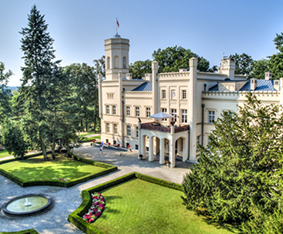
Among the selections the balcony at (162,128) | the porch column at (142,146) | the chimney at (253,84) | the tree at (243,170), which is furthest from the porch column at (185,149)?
the tree at (243,170)

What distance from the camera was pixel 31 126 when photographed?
31.4 m

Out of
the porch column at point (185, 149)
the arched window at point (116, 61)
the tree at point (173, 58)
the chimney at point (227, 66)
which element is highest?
the tree at point (173, 58)

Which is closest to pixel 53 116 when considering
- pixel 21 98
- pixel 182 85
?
pixel 21 98

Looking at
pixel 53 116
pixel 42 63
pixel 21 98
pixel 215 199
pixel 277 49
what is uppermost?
pixel 277 49

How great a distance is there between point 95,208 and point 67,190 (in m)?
5.45

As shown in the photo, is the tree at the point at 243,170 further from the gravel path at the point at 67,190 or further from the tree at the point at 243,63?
the tree at the point at 243,63

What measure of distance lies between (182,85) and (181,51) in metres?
28.9

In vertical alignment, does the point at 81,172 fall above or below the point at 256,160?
below

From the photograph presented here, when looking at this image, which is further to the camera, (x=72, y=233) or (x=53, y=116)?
(x=53, y=116)

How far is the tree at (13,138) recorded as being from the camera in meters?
31.3

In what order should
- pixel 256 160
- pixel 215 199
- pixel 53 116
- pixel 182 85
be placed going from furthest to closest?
pixel 53 116 → pixel 182 85 → pixel 215 199 → pixel 256 160

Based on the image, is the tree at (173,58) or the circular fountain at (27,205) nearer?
the circular fountain at (27,205)

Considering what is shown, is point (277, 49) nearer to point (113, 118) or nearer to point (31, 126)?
point (113, 118)

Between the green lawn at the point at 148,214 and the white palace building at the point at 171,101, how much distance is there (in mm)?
8107
